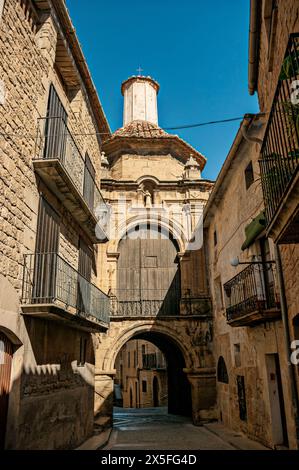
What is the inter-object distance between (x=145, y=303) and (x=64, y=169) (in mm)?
9763

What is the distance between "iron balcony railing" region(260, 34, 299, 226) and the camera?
4289 mm

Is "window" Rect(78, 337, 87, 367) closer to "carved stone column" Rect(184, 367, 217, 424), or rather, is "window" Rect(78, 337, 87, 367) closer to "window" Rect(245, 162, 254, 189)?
"carved stone column" Rect(184, 367, 217, 424)

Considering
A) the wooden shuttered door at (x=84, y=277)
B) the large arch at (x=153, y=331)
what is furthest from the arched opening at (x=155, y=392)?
the wooden shuttered door at (x=84, y=277)

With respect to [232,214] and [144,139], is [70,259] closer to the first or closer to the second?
[232,214]

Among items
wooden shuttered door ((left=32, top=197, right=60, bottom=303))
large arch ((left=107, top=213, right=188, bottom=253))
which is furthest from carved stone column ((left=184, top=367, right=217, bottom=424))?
wooden shuttered door ((left=32, top=197, right=60, bottom=303))

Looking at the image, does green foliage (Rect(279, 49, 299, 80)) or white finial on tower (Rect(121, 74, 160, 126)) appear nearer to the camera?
green foliage (Rect(279, 49, 299, 80))

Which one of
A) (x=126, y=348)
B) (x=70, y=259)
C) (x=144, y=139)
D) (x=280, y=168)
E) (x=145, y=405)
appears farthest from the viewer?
(x=126, y=348)

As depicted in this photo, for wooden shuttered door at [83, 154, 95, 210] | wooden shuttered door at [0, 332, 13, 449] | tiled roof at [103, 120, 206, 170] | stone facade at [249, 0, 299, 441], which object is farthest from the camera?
tiled roof at [103, 120, 206, 170]

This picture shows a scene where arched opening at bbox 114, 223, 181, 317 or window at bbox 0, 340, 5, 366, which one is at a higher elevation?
arched opening at bbox 114, 223, 181, 317

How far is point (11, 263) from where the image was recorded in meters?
6.33

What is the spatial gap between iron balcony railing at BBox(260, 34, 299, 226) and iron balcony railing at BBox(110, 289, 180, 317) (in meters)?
11.2

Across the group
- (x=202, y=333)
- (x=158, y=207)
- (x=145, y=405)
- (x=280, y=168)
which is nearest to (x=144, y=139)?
(x=158, y=207)

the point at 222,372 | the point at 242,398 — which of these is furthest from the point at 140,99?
the point at 242,398

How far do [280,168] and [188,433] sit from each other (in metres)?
11.0
